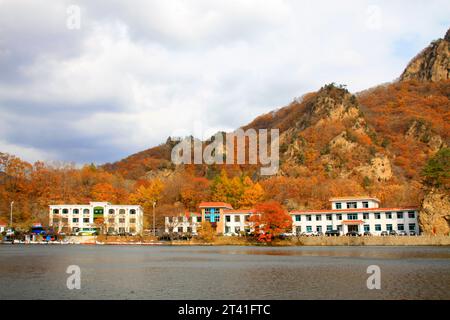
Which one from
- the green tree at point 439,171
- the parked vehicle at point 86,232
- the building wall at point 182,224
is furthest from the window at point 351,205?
the parked vehicle at point 86,232

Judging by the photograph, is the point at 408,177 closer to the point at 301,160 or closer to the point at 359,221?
the point at 301,160

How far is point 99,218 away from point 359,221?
196 feet

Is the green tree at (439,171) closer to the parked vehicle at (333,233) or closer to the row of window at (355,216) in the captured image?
the row of window at (355,216)

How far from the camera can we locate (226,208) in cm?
11762

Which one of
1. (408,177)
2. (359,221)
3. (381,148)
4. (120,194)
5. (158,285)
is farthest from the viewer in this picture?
(381,148)

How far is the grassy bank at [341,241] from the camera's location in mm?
83250

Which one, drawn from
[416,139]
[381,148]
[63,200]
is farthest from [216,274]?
[416,139]

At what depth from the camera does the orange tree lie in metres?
89.2

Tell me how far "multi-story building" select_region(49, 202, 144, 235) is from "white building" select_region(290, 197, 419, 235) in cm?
4032

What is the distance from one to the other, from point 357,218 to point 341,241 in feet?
42.4

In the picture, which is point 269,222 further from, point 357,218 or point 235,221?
point 357,218

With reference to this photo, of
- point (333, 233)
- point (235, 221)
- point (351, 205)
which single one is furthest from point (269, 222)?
point (351, 205)

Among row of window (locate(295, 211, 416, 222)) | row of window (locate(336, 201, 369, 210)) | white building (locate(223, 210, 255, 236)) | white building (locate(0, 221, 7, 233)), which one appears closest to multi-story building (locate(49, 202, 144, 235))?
white building (locate(0, 221, 7, 233))

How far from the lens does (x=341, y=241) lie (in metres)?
90.4
